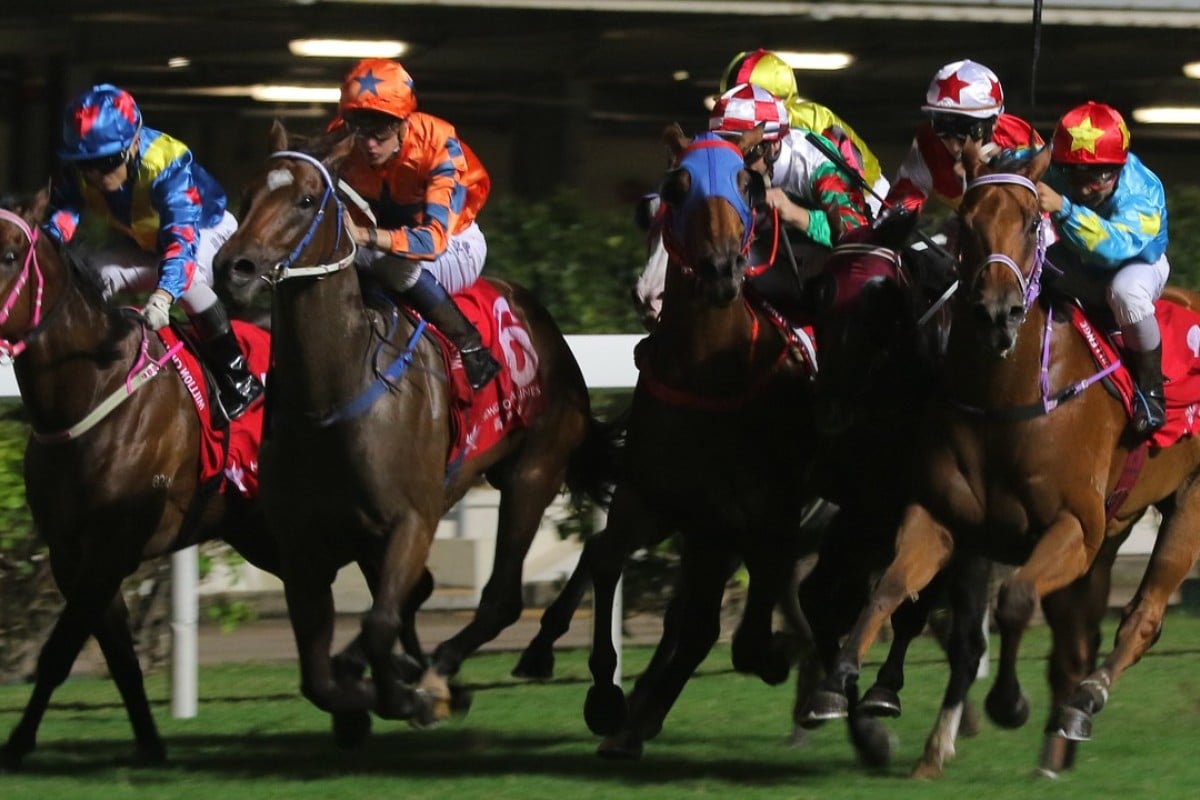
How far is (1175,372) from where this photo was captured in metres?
6.36

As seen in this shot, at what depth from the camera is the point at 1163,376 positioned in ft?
20.5

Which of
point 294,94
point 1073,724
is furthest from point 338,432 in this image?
point 294,94

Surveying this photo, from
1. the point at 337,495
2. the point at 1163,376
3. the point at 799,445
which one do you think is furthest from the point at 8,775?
the point at 1163,376

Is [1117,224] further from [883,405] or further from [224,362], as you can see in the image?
[224,362]

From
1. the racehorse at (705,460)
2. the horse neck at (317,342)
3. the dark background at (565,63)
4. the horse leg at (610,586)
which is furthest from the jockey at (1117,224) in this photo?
the dark background at (565,63)

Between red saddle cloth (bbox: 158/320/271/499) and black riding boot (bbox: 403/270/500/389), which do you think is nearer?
black riding boot (bbox: 403/270/500/389)

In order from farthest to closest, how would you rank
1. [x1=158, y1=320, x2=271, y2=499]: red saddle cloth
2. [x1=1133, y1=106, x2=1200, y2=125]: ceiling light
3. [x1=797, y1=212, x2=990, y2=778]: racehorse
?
[x1=1133, y1=106, x2=1200, y2=125]: ceiling light < [x1=158, y1=320, x2=271, y2=499]: red saddle cloth < [x1=797, y1=212, x2=990, y2=778]: racehorse

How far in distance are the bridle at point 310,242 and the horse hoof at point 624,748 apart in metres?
1.53

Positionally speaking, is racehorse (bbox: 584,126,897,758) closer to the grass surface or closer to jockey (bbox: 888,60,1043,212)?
the grass surface

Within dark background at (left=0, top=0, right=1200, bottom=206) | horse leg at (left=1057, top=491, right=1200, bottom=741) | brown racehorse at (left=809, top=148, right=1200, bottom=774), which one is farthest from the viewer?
dark background at (left=0, top=0, right=1200, bottom=206)

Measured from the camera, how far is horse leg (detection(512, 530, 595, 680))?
6574mm

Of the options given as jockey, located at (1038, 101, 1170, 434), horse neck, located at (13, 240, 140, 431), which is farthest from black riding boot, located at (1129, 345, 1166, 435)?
horse neck, located at (13, 240, 140, 431)

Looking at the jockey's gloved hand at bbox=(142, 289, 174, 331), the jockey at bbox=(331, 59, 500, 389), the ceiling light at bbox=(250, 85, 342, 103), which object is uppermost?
the jockey at bbox=(331, 59, 500, 389)

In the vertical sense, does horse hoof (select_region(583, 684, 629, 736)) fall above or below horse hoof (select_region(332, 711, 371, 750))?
above
